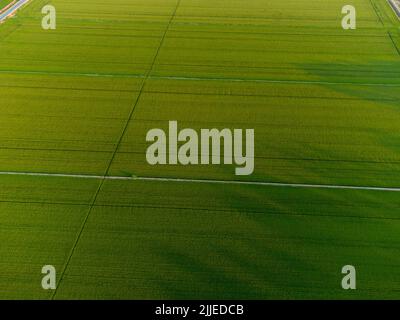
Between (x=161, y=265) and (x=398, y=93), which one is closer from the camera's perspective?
(x=161, y=265)

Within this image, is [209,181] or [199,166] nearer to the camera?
[209,181]

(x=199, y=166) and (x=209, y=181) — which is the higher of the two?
(x=199, y=166)

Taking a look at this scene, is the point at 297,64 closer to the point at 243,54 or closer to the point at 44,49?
the point at 243,54

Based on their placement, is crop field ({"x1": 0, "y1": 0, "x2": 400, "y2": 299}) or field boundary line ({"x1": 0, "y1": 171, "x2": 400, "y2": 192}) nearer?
crop field ({"x1": 0, "y1": 0, "x2": 400, "y2": 299})

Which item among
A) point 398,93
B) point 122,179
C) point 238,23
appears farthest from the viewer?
point 238,23

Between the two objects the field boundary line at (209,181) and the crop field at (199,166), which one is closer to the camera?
the crop field at (199,166)

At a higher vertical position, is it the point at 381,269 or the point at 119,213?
the point at 119,213
